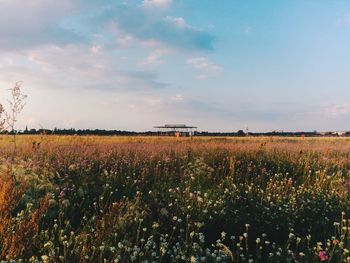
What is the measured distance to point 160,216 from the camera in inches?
245

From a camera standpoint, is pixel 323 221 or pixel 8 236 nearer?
pixel 8 236

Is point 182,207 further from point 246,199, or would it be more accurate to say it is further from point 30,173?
point 30,173

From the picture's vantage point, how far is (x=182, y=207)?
6.54 meters

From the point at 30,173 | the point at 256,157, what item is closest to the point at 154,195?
the point at 30,173

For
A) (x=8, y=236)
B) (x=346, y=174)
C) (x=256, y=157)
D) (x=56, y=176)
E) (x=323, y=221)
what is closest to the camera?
(x=8, y=236)

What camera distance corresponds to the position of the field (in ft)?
16.3

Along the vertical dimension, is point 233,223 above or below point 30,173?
below

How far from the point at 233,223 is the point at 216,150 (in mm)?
6419

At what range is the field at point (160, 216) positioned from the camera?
4977mm

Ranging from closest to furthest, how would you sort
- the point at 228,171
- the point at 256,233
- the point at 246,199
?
the point at 256,233 → the point at 246,199 → the point at 228,171

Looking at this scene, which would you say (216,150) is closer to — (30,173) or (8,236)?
(30,173)

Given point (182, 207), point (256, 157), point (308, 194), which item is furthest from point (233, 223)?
point (256, 157)

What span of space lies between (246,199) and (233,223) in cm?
101

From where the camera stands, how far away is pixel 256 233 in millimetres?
6355
